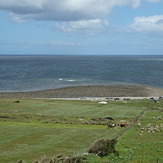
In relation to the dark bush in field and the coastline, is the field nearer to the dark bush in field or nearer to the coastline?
the dark bush in field

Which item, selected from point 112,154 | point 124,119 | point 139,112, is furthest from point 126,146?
point 139,112

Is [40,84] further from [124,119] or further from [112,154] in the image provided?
[112,154]

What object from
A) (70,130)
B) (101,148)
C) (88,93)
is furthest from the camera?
(88,93)

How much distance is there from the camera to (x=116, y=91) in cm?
10275

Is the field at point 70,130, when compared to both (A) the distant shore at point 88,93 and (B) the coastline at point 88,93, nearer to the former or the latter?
(B) the coastline at point 88,93

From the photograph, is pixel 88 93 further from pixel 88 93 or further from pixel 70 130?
pixel 70 130

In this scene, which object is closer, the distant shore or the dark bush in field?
the dark bush in field

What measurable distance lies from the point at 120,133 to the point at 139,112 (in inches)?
803

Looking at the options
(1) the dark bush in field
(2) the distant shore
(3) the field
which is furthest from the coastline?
(1) the dark bush in field

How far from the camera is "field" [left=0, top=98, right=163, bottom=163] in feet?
105

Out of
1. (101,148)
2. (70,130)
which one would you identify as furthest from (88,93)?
(101,148)

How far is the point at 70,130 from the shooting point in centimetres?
4334

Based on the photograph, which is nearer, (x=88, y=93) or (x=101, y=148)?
(x=101, y=148)

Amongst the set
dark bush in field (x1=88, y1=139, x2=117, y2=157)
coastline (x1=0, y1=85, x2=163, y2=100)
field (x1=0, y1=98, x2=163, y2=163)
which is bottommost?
coastline (x1=0, y1=85, x2=163, y2=100)
